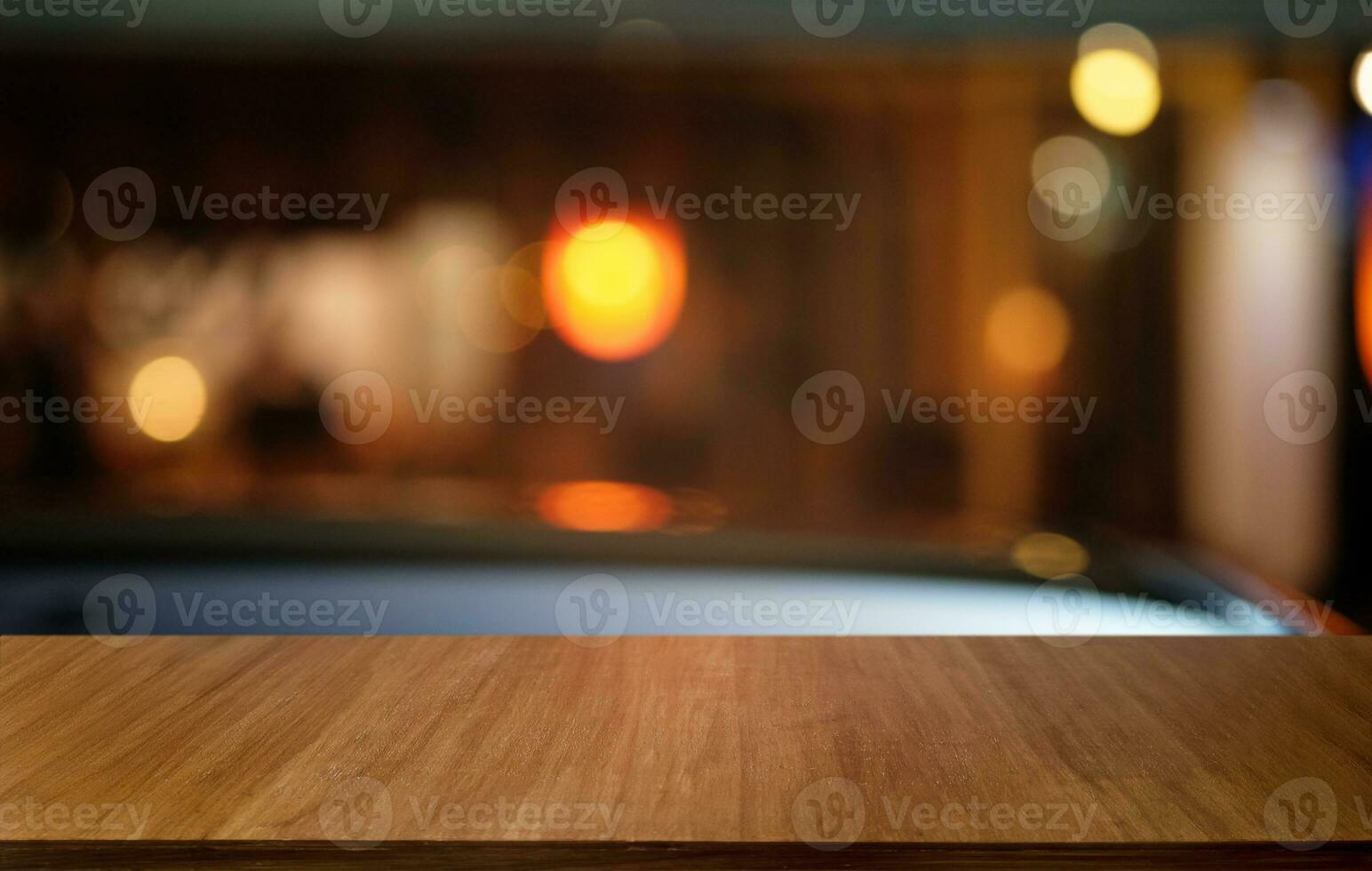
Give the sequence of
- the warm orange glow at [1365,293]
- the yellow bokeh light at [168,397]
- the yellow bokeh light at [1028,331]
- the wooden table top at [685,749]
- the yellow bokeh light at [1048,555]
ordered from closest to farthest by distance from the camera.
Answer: the wooden table top at [685,749] → the warm orange glow at [1365,293] → the yellow bokeh light at [1048,555] → the yellow bokeh light at [1028,331] → the yellow bokeh light at [168,397]

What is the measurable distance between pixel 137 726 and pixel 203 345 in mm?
4266

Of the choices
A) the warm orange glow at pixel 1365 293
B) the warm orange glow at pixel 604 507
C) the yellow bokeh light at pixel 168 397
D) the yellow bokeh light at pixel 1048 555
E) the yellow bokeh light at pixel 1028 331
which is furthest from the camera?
the yellow bokeh light at pixel 168 397

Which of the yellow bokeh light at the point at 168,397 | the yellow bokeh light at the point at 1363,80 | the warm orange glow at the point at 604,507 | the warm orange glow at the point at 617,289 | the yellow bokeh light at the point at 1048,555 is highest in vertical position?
the yellow bokeh light at the point at 1363,80

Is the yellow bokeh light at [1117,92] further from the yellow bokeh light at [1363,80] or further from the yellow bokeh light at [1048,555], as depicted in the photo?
the yellow bokeh light at [1048,555]

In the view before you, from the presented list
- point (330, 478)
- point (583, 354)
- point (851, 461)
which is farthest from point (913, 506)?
point (330, 478)

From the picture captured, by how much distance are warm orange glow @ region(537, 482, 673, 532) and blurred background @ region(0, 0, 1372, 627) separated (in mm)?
13

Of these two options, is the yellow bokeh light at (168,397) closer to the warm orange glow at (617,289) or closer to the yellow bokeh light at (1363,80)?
the warm orange glow at (617,289)

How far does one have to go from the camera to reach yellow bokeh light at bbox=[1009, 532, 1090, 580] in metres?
4.28

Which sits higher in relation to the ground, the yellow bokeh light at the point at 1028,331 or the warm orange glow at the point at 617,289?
the warm orange glow at the point at 617,289

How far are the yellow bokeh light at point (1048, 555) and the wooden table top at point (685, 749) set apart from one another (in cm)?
338

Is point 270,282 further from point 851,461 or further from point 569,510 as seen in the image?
point 851,461

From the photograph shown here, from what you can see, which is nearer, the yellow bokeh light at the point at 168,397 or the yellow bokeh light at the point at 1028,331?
the yellow bokeh light at the point at 1028,331

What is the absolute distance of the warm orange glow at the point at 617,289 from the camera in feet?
14.9

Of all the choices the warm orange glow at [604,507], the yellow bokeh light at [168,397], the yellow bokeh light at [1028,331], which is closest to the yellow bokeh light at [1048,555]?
the yellow bokeh light at [1028,331]
